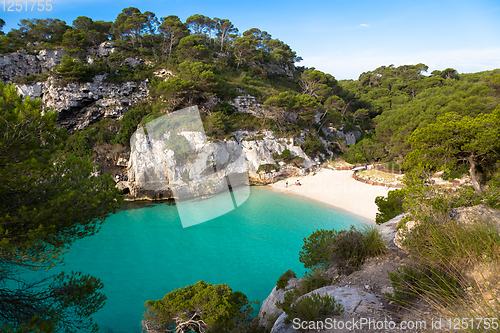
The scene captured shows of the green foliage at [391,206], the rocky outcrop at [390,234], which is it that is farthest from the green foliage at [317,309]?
the green foliage at [391,206]

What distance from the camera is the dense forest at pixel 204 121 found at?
4.03 meters

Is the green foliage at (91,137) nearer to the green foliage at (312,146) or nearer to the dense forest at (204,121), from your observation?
the dense forest at (204,121)

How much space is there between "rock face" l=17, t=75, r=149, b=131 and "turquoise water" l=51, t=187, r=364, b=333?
16.7 meters

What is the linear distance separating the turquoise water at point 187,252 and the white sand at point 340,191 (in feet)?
4.97

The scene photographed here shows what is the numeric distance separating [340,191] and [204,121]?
58.4 feet

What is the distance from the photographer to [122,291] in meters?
8.73

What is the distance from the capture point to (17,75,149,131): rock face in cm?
2555

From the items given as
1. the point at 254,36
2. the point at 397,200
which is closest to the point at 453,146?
the point at 397,200

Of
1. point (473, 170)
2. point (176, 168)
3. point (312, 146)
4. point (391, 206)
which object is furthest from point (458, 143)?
point (176, 168)

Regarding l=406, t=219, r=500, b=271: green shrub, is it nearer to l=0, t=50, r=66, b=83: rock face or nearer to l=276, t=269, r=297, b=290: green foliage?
l=276, t=269, r=297, b=290: green foliage

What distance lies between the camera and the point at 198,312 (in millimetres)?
5309

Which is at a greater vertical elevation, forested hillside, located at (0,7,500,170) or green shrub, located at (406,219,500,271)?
forested hillside, located at (0,7,500,170)

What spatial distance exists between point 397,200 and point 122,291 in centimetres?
1318

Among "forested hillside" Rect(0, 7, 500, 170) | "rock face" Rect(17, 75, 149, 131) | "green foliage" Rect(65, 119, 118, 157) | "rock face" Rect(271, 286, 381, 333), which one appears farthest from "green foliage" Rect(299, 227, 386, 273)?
"rock face" Rect(17, 75, 149, 131)
